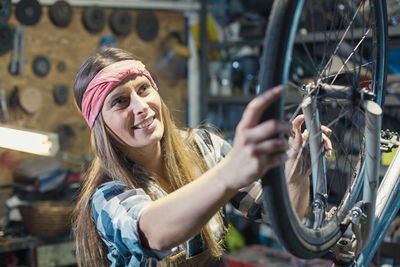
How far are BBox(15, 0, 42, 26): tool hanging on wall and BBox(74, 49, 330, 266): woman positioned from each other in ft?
6.96

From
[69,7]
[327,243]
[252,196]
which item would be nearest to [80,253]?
[252,196]

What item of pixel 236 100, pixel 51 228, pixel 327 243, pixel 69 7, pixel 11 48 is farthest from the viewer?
pixel 236 100

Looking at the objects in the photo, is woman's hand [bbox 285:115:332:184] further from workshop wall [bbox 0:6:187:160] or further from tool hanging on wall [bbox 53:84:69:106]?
tool hanging on wall [bbox 53:84:69:106]

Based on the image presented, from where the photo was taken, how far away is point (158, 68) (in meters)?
3.87

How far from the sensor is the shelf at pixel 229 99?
3.60 m

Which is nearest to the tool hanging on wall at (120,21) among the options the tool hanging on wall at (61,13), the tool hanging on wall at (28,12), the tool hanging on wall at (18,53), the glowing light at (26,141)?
the tool hanging on wall at (61,13)

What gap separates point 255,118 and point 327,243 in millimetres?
411

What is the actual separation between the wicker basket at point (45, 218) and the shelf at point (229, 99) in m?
1.45

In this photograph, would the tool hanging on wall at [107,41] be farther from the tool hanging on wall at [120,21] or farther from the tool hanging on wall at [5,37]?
the tool hanging on wall at [5,37]

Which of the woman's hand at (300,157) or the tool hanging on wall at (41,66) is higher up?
the tool hanging on wall at (41,66)

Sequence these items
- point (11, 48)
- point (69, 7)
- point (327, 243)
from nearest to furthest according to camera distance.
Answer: point (327, 243) → point (11, 48) → point (69, 7)

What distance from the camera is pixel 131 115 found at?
116 cm

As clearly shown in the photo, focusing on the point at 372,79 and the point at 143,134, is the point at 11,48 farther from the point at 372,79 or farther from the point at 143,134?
the point at 372,79

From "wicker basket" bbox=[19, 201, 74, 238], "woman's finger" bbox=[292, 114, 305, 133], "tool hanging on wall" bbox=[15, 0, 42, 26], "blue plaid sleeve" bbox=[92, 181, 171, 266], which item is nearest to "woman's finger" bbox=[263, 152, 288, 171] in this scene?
"blue plaid sleeve" bbox=[92, 181, 171, 266]
